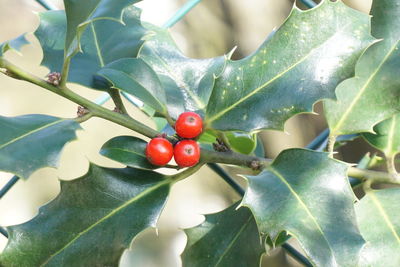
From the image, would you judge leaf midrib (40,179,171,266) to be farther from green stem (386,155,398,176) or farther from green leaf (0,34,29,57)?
green stem (386,155,398,176)

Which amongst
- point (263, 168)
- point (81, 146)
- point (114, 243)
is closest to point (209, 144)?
point (263, 168)

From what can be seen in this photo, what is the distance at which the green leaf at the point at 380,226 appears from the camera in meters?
0.93

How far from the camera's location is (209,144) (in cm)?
111

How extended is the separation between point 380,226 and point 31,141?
0.54 metres

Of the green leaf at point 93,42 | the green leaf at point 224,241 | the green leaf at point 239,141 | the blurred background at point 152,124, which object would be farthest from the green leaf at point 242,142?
the blurred background at point 152,124

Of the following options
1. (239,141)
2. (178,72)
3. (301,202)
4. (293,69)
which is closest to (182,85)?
(178,72)

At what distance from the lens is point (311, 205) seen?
82cm

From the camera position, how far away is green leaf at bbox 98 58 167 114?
0.93 metres

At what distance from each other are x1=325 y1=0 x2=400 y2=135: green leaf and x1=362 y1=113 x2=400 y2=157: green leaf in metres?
0.08

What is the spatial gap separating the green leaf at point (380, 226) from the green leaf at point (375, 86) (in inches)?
4.6

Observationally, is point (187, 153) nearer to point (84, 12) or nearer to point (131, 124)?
point (131, 124)

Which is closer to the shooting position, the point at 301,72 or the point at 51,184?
the point at 301,72

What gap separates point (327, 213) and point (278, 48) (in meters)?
0.26

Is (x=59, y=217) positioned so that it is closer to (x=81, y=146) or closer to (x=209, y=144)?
(x=209, y=144)
